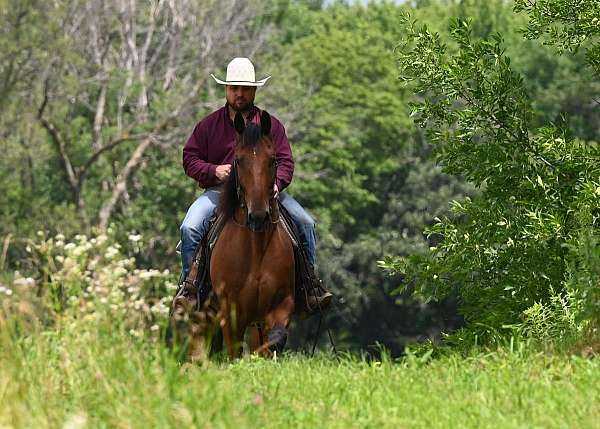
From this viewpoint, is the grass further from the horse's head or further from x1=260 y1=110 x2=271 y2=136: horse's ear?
x1=260 y1=110 x2=271 y2=136: horse's ear

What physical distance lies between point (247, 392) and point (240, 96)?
20.6 feet

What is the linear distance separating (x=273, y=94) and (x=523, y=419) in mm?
47959

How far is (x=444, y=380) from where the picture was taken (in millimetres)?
9062

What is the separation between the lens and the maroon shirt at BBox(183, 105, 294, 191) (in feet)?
46.2

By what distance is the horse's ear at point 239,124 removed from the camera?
43.7 ft

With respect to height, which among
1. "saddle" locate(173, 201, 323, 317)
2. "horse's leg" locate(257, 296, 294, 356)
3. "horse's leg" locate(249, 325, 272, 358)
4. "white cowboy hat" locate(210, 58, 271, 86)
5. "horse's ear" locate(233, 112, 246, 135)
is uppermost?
"white cowboy hat" locate(210, 58, 271, 86)

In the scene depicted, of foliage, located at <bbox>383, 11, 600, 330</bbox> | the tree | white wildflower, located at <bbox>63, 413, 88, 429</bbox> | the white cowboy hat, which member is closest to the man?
the white cowboy hat

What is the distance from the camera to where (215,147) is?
563 inches

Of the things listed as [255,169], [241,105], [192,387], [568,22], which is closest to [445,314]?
[568,22]

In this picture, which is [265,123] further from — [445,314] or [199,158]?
[445,314]

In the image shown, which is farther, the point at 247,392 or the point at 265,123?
the point at 265,123

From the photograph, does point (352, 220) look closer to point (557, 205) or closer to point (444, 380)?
point (557, 205)

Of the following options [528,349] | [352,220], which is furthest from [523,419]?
[352,220]

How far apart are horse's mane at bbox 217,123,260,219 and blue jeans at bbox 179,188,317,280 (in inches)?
12.2
